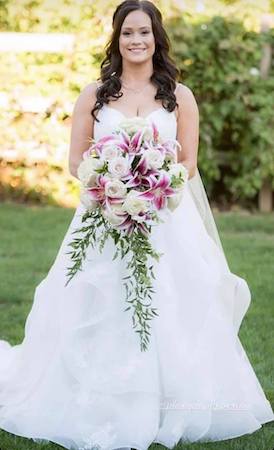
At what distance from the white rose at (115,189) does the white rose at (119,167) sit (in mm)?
33

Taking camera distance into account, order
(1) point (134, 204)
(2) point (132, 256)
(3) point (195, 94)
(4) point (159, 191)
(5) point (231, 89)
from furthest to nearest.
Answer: (3) point (195, 94)
(5) point (231, 89)
(2) point (132, 256)
(4) point (159, 191)
(1) point (134, 204)

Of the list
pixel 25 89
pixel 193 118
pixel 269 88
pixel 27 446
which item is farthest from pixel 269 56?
pixel 27 446

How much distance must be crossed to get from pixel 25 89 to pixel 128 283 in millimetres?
6833

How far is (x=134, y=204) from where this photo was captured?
13.2 ft

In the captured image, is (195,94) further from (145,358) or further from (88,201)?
(88,201)

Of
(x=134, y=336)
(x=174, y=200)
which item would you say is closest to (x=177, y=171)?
(x=174, y=200)

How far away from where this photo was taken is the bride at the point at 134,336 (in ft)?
14.8

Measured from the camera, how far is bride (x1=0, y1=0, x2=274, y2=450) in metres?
4.52

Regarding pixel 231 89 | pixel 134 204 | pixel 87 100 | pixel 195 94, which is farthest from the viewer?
pixel 195 94

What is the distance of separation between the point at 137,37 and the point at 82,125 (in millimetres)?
472

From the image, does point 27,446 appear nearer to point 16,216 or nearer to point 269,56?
point 16,216

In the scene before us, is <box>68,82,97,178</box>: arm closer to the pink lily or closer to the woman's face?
the woman's face

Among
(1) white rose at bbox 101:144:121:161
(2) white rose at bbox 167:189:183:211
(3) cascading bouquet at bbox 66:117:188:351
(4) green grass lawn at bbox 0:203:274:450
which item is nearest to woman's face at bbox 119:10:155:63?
(3) cascading bouquet at bbox 66:117:188:351

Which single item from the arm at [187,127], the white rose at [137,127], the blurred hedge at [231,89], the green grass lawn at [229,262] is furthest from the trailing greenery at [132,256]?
the blurred hedge at [231,89]
